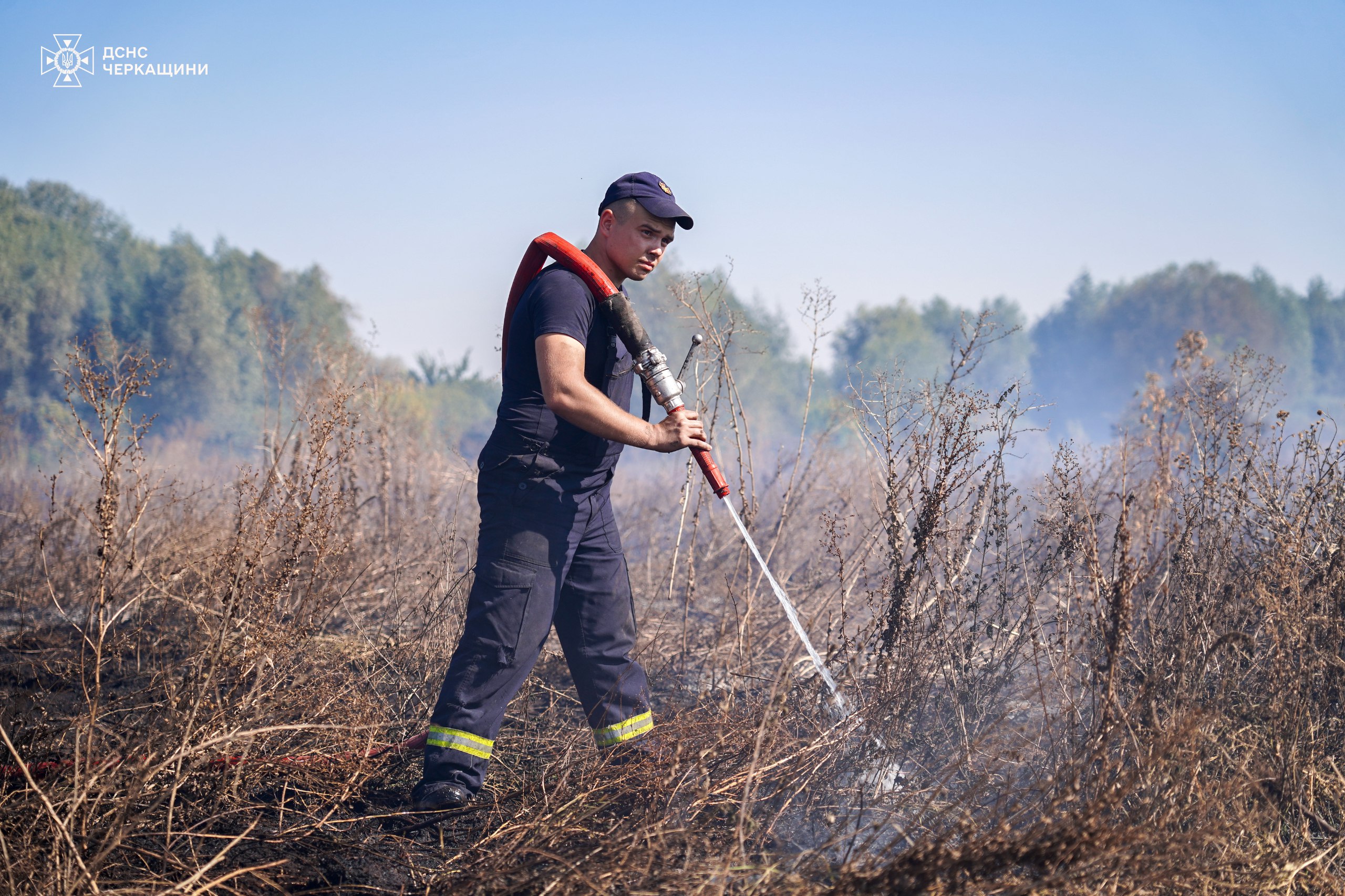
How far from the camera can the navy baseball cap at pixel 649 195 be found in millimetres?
2865

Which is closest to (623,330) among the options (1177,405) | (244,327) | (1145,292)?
(1177,405)

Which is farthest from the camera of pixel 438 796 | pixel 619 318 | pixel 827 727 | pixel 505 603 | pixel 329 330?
pixel 329 330

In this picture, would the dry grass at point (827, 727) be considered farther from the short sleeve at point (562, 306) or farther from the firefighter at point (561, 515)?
the short sleeve at point (562, 306)

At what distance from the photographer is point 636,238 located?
115 inches

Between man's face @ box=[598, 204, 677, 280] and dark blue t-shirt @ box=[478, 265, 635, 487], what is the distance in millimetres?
202

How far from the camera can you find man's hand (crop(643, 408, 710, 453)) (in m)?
2.72

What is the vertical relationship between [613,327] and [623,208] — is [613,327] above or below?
below

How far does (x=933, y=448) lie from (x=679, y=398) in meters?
1.09

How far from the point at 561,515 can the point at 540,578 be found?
21 cm

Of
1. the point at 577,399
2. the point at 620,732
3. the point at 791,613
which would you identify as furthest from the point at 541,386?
the point at 620,732

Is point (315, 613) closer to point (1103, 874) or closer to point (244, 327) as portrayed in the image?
point (1103, 874)

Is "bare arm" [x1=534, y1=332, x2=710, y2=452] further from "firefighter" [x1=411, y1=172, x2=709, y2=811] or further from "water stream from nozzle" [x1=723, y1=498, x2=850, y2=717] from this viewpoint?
"water stream from nozzle" [x1=723, y1=498, x2=850, y2=717]

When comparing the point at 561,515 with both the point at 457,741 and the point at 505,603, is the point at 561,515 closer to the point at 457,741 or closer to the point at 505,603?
the point at 505,603

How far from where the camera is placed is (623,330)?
2.85m
